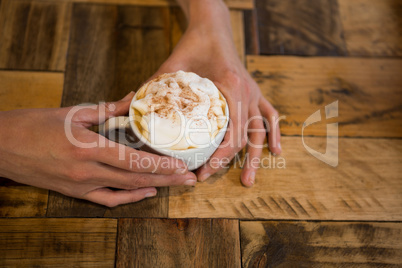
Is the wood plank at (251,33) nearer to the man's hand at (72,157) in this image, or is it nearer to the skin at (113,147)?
the skin at (113,147)

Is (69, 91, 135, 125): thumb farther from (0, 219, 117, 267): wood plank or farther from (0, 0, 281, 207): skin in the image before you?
(0, 219, 117, 267): wood plank

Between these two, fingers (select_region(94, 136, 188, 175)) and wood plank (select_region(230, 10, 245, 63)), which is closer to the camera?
fingers (select_region(94, 136, 188, 175))

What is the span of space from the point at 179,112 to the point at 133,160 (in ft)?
0.45

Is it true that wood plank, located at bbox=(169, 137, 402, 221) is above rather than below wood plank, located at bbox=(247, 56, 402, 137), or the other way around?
below

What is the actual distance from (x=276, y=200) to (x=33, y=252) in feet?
2.01

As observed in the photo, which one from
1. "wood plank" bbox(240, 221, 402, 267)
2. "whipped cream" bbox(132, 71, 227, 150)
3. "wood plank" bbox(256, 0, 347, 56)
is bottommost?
"wood plank" bbox(240, 221, 402, 267)

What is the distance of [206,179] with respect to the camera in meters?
0.88

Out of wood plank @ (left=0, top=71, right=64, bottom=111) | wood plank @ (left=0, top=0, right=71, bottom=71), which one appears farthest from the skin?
wood plank @ (left=0, top=0, right=71, bottom=71)

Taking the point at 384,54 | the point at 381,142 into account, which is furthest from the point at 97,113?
the point at 384,54

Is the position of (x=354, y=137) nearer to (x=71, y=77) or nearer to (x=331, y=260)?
(x=331, y=260)

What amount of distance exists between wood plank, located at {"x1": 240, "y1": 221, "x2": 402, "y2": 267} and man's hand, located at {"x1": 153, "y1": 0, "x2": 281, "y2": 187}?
15cm

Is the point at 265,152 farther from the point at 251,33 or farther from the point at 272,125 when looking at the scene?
the point at 251,33

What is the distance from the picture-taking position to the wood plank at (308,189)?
0.85m

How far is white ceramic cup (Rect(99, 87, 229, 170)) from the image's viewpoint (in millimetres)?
664
